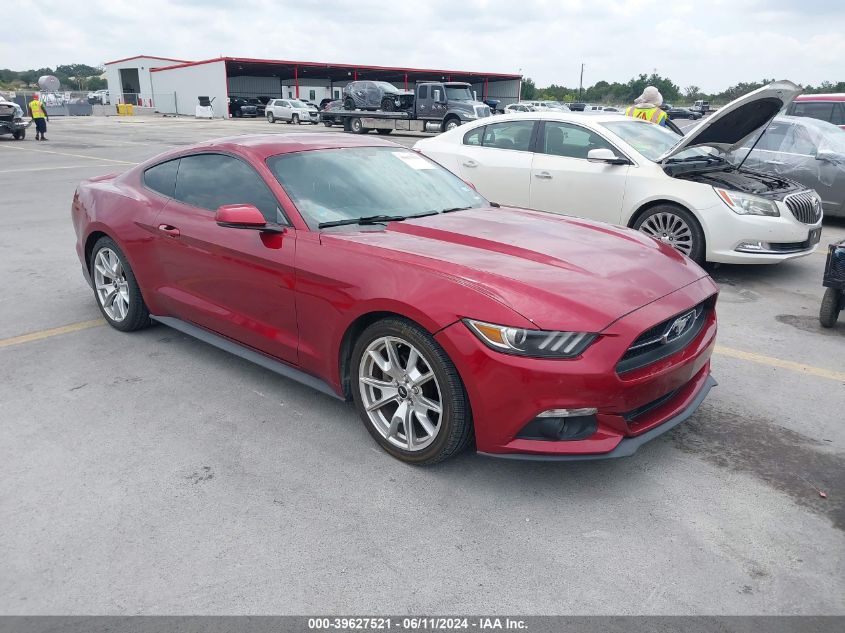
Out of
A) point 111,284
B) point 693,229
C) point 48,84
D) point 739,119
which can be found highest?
→ point 48,84

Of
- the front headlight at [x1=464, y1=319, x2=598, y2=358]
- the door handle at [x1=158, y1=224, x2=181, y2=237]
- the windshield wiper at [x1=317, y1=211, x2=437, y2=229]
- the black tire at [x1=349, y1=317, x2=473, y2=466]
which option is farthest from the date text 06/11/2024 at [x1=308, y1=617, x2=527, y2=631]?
the door handle at [x1=158, y1=224, x2=181, y2=237]

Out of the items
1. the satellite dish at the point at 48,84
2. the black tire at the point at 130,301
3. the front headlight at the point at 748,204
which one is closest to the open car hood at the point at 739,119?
the front headlight at the point at 748,204

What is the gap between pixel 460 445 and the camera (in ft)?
9.96

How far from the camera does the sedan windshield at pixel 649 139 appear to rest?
7.17 m

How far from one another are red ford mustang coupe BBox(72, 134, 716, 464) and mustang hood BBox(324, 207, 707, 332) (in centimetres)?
1

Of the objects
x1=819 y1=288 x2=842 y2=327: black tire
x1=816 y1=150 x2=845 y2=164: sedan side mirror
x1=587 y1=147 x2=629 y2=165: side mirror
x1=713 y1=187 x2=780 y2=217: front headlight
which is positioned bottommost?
x1=819 y1=288 x2=842 y2=327: black tire

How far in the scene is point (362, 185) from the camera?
400 cm

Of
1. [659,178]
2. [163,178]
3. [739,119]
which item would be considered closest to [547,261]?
[163,178]

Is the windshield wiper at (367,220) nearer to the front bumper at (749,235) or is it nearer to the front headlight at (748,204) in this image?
the front bumper at (749,235)

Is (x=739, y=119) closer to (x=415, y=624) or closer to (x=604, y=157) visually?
(x=604, y=157)

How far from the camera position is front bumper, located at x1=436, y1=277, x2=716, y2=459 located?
2.74m

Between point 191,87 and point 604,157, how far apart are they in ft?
181

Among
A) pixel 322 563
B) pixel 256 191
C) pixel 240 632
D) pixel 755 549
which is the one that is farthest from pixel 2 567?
pixel 755 549

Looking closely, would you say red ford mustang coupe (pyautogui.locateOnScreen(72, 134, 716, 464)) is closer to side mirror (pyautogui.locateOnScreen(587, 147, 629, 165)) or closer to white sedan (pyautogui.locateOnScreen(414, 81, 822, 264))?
side mirror (pyautogui.locateOnScreen(587, 147, 629, 165))
